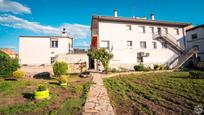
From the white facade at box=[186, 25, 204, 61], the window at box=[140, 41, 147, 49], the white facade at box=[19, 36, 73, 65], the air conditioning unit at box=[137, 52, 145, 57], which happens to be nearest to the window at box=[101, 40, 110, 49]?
the air conditioning unit at box=[137, 52, 145, 57]

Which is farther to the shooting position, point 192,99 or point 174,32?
point 174,32

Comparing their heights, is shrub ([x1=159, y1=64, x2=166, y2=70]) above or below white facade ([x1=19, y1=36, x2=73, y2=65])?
below

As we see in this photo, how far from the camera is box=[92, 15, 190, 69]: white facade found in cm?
2445

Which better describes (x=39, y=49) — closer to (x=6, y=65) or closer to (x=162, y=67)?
(x=6, y=65)

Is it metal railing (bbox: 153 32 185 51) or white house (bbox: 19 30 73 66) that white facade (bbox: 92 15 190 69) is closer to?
metal railing (bbox: 153 32 185 51)

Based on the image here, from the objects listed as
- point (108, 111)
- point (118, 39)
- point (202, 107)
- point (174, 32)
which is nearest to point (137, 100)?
point (108, 111)

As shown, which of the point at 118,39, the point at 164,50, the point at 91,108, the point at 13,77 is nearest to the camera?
the point at 91,108

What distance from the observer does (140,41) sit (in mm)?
26312

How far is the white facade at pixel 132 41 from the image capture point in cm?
2445

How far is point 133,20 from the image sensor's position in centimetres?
2589

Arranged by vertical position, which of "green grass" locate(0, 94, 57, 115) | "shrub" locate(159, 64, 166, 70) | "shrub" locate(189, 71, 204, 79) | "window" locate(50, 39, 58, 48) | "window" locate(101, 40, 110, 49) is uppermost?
"window" locate(50, 39, 58, 48)

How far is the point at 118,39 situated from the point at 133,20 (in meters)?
4.54

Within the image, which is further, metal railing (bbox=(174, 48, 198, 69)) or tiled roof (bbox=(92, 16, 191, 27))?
metal railing (bbox=(174, 48, 198, 69))

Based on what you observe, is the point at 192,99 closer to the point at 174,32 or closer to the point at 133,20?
the point at 133,20
